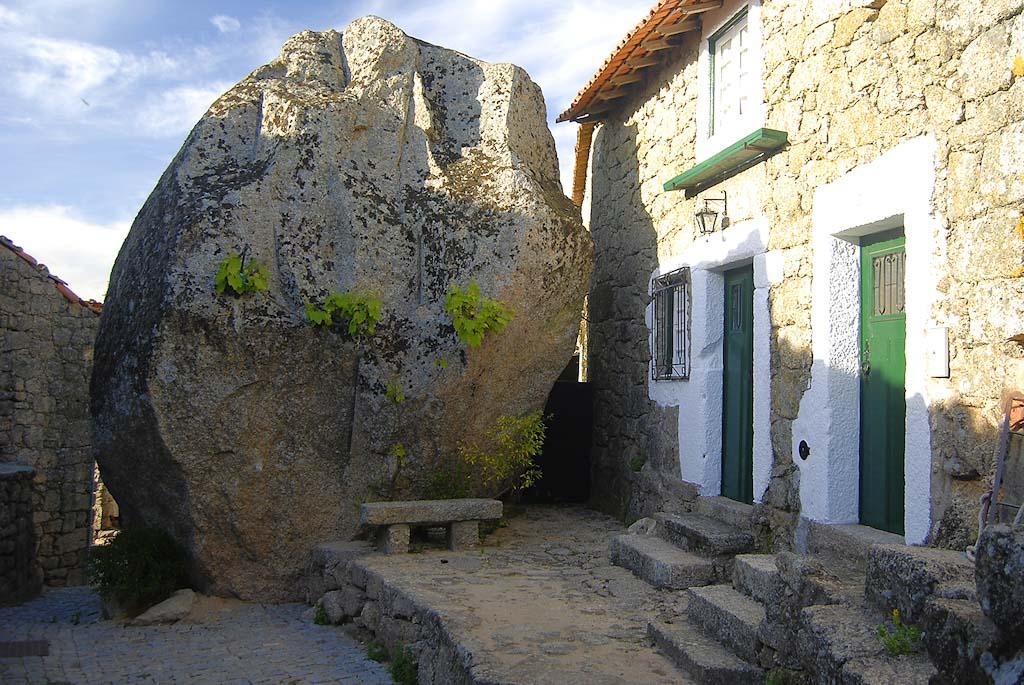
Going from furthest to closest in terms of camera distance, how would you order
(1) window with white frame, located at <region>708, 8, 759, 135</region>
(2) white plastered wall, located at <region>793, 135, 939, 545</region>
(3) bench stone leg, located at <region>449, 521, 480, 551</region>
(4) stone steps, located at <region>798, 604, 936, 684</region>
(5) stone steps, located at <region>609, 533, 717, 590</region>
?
(3) bench stone leg, located at <region>449, 521, 480, 551</region> → (1) window with white frame, located at <region>708, 8, 759, 135</region> → (5) stone steps, located at <region>609, 533, 717, 590</region> → (2) white plastered wall, located at <region>793, 135, 939, 545</region> → (4) stone steps, located at <region>798, 604, 936, 684</region>

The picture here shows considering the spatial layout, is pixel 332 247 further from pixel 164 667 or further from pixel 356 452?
pixel 164 667

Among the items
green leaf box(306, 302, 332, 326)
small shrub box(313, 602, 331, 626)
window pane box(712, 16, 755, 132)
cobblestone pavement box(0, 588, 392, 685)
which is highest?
window pane box(712, 16, 755, 132)

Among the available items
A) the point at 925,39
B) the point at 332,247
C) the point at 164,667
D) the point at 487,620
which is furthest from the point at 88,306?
the point at 925,39

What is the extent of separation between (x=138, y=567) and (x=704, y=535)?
388 centimetres

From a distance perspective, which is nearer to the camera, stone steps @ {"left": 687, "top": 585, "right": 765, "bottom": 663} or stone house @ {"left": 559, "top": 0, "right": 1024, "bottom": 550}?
stone steps @ {"left": 687, "top": 585, "right": 765, "bottom": 663}

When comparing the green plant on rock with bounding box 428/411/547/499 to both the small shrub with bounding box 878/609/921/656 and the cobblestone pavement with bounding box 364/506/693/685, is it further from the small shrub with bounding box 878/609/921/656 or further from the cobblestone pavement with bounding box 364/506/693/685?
the small shrub with bounding box 878/609/921/656

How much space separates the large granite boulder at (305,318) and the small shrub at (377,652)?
4.77 ft

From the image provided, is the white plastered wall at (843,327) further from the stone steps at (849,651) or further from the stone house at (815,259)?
the stone steps at (849,651)

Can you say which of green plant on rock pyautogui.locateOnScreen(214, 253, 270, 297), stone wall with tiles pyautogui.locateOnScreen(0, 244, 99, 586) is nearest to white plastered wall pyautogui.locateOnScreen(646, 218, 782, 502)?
green plant on rock pyautogui.locateOnScreen(214, 253, 270, 297)

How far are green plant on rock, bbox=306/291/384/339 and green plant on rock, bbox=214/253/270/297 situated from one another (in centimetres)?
37

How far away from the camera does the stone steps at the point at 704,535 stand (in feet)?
17.6

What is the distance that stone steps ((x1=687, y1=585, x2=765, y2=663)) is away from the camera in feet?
12.5

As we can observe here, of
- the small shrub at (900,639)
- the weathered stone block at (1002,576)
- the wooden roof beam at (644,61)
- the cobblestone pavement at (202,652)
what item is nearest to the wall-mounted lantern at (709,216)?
the wooden roof beam at (644,61)

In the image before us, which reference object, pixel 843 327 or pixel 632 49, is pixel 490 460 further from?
pixel 632 49
